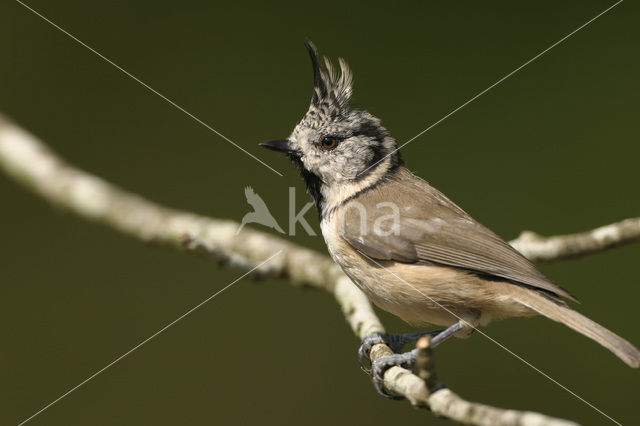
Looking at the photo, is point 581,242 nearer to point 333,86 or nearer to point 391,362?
point 391,362

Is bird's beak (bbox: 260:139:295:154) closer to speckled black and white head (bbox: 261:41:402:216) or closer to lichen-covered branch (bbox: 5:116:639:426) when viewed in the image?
speckled black and white head (bbox: 261:41:402:216)

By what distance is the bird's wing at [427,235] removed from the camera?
231 cm

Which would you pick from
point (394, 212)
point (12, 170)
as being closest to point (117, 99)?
point (12, 170)

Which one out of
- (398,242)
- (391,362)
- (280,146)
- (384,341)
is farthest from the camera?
(280,146)

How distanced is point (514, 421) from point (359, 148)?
1758 millimetres

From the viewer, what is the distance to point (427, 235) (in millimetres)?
2512

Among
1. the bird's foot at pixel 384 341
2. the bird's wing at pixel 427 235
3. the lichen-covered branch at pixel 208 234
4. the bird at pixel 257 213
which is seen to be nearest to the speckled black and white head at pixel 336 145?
the bird's wing at pixel 427 235

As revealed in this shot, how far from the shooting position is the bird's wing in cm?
231

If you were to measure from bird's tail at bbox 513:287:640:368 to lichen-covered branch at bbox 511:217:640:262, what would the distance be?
322 mm

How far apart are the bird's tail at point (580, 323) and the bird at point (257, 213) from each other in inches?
59.0

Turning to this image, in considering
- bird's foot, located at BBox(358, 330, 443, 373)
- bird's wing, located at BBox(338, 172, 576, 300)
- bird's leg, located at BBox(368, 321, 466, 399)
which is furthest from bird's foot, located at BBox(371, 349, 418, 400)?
bird's wing, located at BBox(338, 172, 576, 300)

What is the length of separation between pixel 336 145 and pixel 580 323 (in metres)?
1.33

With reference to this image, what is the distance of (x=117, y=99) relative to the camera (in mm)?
3756

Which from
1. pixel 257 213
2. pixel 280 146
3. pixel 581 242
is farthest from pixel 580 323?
pixel 257 213
